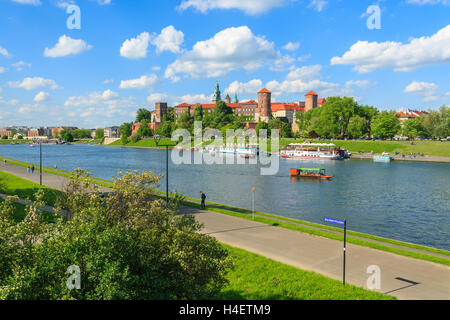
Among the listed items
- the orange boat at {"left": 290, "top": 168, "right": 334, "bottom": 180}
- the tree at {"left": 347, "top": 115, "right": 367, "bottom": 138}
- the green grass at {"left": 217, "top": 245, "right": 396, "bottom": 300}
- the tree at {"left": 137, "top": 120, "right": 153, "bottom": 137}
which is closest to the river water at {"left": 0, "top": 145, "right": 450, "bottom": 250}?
the orange boat at {"left": 290, "top": 168, "right": 334, "bottom": 180}

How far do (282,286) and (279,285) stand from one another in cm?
13

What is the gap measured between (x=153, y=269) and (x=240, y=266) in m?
6.95

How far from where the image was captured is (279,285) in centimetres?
1227

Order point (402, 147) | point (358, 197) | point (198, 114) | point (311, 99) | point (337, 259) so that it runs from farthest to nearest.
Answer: point (311, 99) < point (198, 114) < point (402, 147) < point (358, 197) < point (337, 259)

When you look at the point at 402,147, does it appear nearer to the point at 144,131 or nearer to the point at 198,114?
the point at 198,114

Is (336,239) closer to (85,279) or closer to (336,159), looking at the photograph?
(85,279)

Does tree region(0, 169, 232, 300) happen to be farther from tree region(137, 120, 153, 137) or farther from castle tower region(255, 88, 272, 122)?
tree region(137, 120, 153, 137)

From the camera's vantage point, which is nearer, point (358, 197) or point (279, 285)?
point (279, 285)

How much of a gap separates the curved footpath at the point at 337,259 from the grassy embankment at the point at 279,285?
0.74 meters

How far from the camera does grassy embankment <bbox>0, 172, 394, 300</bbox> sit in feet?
37.6

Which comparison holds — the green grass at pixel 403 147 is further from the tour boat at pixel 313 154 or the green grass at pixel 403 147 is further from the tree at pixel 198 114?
the tree at pixel 198 114

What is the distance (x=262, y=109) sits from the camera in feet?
617

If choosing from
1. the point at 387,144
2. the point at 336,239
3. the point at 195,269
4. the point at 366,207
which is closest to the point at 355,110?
the point at 387,144

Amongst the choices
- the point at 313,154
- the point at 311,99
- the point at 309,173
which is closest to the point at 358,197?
the point at 309,173
